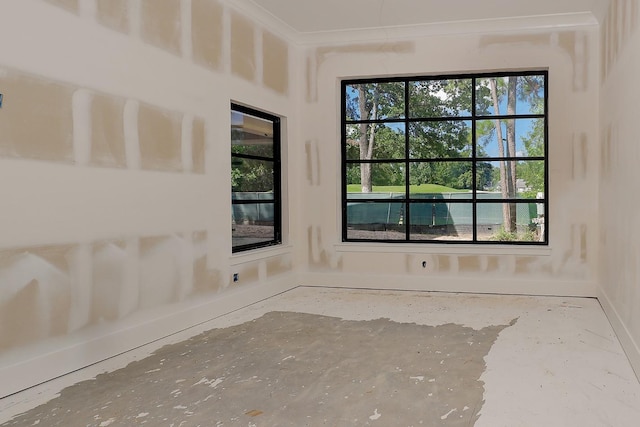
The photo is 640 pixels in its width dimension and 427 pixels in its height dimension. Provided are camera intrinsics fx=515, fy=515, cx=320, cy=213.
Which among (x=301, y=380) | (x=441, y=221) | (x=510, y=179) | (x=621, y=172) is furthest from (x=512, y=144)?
(x=301, y=380)

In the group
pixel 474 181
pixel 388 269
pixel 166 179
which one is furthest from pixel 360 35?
pixel 166 179

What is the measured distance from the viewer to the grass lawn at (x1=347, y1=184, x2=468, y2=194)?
20.7 feet

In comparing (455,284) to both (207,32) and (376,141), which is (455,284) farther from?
(207,32)

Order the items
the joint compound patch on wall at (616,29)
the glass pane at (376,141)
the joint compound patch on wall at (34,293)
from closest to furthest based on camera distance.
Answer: the joint compound patch on wall at (34,293)
the joint compound patch on wall at (616,29)
the glass pane at (376,141)

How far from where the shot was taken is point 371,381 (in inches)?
124

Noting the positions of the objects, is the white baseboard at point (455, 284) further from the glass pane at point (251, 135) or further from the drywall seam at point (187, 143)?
the drywall seam at point (187, 143)

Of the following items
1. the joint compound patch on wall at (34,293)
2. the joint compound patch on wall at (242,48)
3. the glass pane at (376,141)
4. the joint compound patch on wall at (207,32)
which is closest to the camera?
the joint compound patch on wall at (34,293)

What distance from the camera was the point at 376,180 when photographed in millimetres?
6559

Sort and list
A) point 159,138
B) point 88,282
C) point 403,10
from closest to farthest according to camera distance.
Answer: point 88,282 → point 159,138 → point 403,10

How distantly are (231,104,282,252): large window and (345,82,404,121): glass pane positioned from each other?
3.45ft

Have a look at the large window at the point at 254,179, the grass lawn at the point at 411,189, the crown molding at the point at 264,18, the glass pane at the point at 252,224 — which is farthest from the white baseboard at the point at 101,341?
the crown molding at the point at 264,18

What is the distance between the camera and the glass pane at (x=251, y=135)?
5.29 meters

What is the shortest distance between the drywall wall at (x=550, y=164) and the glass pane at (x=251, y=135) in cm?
71

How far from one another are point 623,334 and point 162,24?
4.27 m
